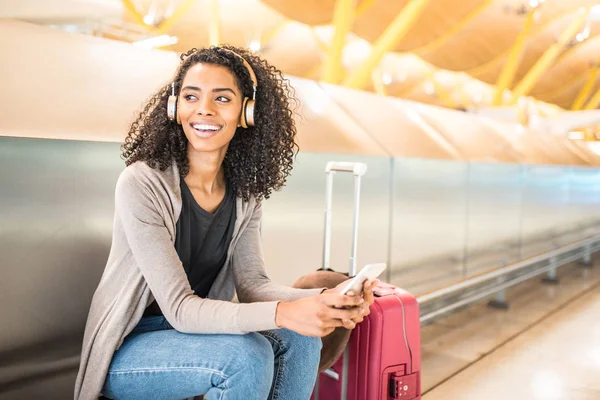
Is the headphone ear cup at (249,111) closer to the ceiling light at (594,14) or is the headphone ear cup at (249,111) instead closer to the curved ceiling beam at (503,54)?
the curved ceiling beam at (503,54)

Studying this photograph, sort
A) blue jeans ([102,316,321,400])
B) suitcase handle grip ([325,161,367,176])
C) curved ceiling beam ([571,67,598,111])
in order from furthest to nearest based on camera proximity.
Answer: curved ceiling beam ([571,67,598,111]), suitcase handle grip ([325,161,367,176]), blue jeans ([102,316,321,400])

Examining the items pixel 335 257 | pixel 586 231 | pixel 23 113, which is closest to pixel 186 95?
pixel 23 113

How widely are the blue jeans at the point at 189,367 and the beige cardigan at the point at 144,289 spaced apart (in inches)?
1.3

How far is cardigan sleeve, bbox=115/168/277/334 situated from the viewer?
1.57 metres

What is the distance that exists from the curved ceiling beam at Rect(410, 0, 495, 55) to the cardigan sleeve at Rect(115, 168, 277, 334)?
1527 cm

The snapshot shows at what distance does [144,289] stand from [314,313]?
0.50 m

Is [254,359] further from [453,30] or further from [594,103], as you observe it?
[594,103]

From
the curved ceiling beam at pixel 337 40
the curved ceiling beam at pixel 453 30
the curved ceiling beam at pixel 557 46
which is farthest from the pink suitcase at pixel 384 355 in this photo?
the curved ceiling beam at pixel 557 46

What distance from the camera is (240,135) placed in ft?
6.75

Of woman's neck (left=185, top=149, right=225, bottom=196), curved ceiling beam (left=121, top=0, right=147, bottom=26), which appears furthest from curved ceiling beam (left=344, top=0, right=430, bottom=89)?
woman's neck (left=185, top=149, right=225, bottom=196)

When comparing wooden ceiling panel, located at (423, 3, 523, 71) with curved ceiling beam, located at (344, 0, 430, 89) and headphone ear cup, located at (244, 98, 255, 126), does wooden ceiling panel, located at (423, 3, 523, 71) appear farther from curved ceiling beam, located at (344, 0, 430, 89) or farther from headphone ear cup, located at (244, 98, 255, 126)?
headphone ear cup, located at (244, 98, 255, 126)

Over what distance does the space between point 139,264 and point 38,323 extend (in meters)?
0.60

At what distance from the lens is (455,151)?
497 centimetres

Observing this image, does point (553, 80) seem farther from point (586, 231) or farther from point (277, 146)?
point (277, 146)
